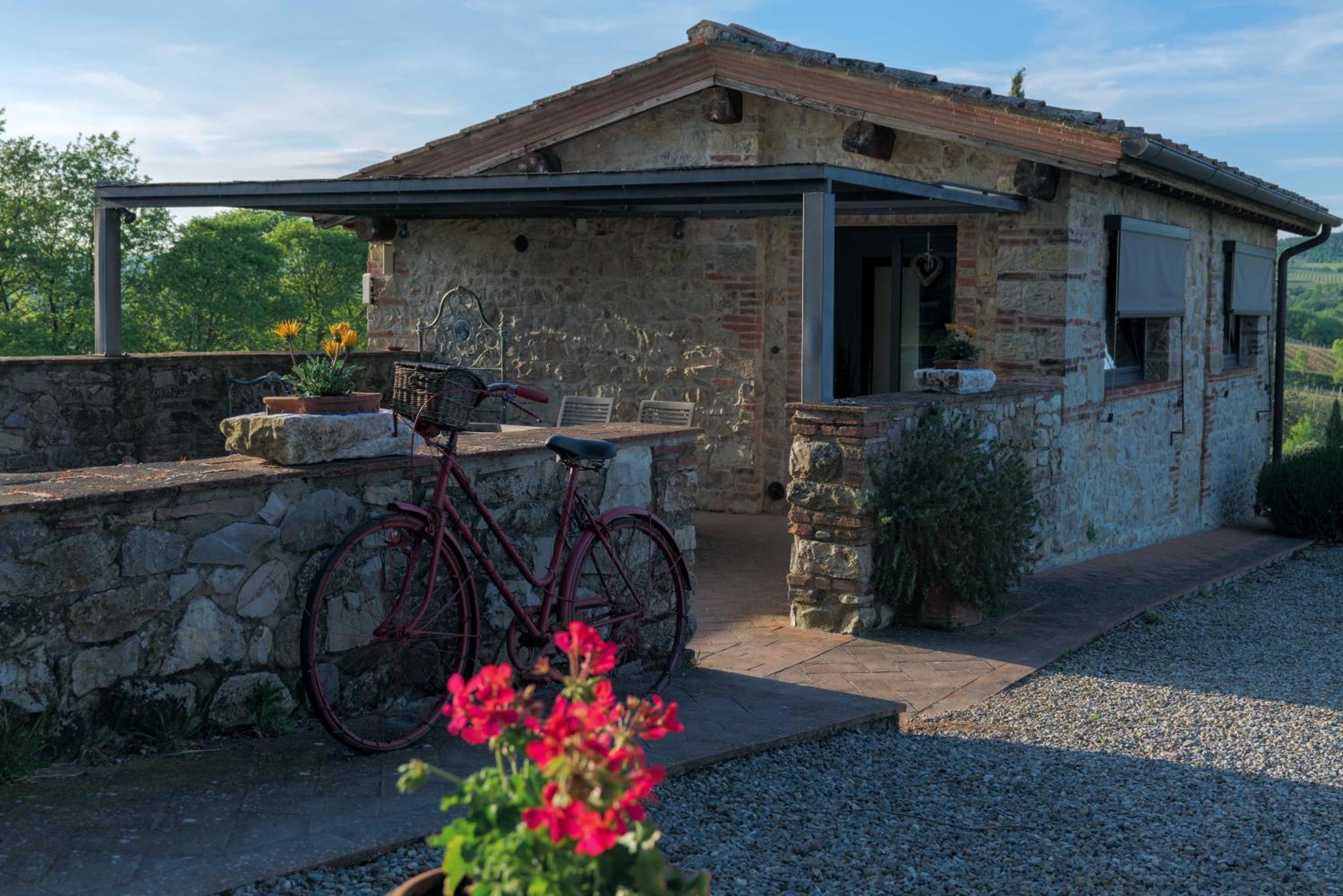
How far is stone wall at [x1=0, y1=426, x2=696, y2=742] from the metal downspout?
1246 cm

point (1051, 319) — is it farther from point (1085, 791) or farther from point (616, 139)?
point (1085, 791)

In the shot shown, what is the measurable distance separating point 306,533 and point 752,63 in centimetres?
700

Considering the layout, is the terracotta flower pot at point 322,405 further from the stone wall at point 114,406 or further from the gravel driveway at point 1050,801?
the stone wall at point 114,406

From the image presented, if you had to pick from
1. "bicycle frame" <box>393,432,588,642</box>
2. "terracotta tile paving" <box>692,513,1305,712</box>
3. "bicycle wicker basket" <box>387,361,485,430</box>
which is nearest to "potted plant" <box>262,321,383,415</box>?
"bicycle wicker basket" <box>387,361,485,430</box>

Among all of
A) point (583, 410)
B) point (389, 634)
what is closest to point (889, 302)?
point (583, 410)

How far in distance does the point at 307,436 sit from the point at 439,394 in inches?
16.5

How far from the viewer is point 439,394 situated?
423cm

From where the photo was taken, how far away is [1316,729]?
5730 mm

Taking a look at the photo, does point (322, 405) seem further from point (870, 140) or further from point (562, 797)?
point (870, 140)

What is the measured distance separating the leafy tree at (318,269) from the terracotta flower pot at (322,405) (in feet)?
97.7

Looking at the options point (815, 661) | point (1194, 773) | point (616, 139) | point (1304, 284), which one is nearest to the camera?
point (1194, 773)

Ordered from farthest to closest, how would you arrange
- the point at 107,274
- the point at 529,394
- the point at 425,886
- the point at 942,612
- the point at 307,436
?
the point at 107,274, the point at 942,612, the point at 529,394, the point at 307,436, the point at 425,886

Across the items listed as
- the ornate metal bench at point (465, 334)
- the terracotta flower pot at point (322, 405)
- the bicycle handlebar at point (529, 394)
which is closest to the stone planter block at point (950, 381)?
the bicycle handlebar at point (529, 394)

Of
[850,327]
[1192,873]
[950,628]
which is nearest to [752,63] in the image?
[850,327]
